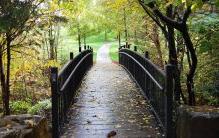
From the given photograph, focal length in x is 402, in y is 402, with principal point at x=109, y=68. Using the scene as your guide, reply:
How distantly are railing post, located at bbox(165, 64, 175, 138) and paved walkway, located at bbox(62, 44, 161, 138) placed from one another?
0.44 m

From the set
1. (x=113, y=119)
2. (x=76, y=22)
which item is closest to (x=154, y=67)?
(x=113, y=119)

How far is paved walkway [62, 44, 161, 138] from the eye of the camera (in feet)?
23.9

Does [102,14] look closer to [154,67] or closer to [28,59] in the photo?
[28,59]

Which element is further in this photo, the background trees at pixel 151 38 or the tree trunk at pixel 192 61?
the background trees at pixel 151 38

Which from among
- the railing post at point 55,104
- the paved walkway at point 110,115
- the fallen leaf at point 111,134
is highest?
the railing post at point 55,104

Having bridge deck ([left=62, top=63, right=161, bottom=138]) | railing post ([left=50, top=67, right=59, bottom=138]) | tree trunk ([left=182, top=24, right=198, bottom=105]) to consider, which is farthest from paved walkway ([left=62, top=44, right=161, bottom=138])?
tree trunk ([left=182, top=24, right=198, bottom=105])

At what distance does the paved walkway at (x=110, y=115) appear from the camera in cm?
729

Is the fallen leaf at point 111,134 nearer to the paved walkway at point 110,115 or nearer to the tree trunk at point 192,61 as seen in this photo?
the paved walkway at point 110,115

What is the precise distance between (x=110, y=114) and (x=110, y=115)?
0.09 m

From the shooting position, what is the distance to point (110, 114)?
869 cm

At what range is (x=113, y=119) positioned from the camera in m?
8.25

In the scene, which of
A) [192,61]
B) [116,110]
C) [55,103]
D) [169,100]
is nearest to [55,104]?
[55,103]

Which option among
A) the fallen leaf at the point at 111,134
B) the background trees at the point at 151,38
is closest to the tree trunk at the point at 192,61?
the background trees at the point at 151,38

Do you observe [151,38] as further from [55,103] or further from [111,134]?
[55,103]
